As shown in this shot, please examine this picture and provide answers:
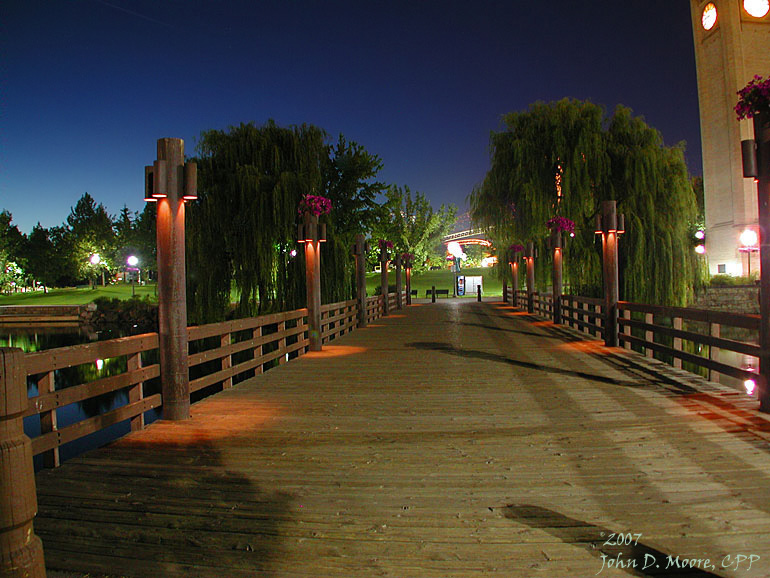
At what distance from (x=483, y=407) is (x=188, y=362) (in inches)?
110

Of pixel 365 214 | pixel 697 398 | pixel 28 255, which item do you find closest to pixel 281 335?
pixel 697 398

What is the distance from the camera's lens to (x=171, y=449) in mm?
3916

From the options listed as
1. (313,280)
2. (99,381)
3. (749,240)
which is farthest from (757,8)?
(99,381)

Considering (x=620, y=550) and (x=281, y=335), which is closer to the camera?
(x=620, y=550)

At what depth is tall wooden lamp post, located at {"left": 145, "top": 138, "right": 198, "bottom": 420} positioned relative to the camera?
4809 millimetres

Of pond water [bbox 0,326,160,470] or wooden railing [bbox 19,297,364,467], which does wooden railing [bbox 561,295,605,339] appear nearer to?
wooden railing [bbox 19,297,364,467]

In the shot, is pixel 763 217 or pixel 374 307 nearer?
pixel 763 217

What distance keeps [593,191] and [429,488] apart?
1571cm

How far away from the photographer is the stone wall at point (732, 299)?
27.0 m

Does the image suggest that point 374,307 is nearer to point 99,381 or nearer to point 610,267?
point 610,267

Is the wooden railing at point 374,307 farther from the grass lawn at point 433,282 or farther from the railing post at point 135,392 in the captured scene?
the grass lawn at point 433,282

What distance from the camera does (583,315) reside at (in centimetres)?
1285

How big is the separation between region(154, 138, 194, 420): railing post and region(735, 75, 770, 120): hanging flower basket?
4.94 metres

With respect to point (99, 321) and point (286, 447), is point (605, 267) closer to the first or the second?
point (286, 447)
